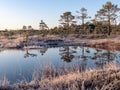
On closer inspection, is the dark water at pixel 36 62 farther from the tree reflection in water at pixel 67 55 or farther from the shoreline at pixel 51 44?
the shoreline at pixel 51 44

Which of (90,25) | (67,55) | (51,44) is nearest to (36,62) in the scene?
(67,55)

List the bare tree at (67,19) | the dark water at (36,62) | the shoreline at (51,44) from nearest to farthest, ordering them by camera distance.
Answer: the dark water at (36,62) < the shoreline at (51,44) < the bare tree at (67,19)

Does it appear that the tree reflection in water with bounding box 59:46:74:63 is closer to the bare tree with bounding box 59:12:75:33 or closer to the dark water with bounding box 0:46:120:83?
the dark water with bounding box 0:46:120:83

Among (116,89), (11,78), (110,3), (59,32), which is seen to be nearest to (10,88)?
(116,89)

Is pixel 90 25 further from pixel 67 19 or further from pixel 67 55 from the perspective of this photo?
pixel 67 55

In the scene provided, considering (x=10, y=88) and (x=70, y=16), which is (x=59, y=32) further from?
(x=10, y=88)

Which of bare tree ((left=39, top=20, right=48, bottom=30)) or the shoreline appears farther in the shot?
bare tree ((left=39, top=20, right=48, bottom=30))

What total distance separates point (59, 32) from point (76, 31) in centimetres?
397

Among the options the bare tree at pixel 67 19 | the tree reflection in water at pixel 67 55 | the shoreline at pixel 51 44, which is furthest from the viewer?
the bare tree at pixel 67 19

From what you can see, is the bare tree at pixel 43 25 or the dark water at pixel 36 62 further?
the bare tree at pixel 43 25

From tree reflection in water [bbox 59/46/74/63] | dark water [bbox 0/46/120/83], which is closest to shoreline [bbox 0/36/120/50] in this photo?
tree reflection in water [bbox 59/46/74/63]

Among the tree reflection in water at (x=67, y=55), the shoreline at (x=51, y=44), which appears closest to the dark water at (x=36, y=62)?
the tree reflection in water at (x=67, y=55)

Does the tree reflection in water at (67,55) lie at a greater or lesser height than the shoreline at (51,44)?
lesser

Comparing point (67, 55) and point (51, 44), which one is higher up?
point (51, 44)
